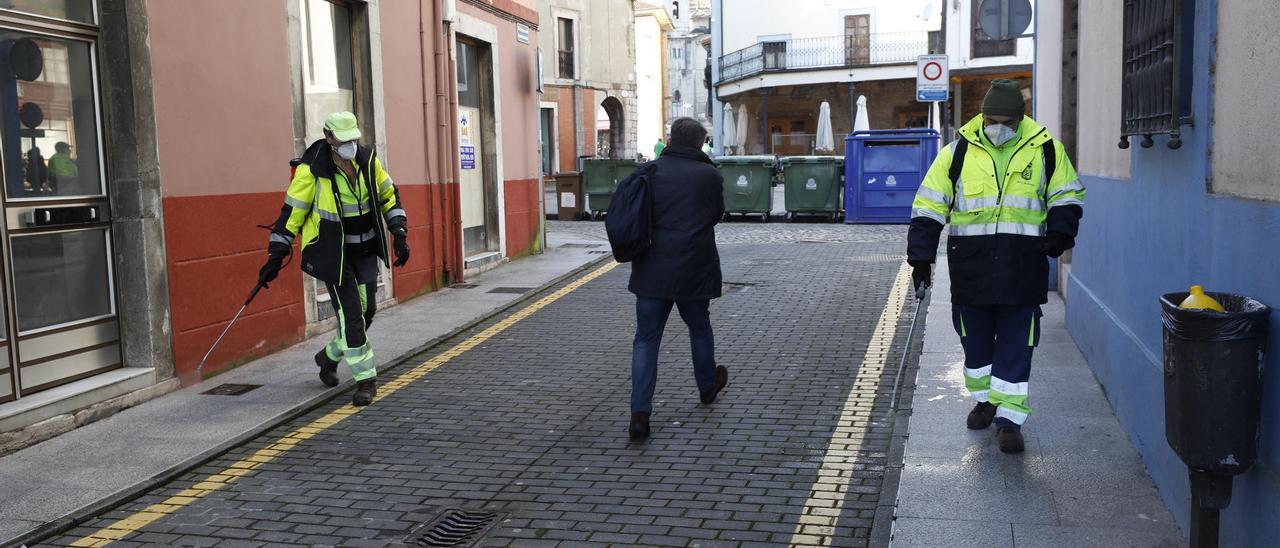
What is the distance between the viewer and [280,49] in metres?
9.05

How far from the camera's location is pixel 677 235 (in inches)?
247

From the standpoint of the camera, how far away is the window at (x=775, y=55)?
145 feet

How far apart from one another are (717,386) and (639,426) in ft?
3.08

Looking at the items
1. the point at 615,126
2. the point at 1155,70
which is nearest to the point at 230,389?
the point at 1155,70

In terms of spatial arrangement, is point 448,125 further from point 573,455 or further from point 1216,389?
point 1216,389

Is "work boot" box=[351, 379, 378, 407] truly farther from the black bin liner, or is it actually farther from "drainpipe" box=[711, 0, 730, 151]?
"drainpipe" box=[711, 0, 730, 151]

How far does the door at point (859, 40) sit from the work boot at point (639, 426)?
38598mm

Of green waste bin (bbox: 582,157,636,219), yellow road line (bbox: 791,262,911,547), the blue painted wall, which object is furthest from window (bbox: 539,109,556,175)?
the blue painted wall

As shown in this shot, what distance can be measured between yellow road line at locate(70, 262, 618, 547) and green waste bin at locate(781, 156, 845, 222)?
12.9 metres

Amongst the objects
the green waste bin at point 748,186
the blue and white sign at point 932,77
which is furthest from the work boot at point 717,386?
the green waste bin at point 748,186

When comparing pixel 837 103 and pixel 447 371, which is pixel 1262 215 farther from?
pixel 837 103

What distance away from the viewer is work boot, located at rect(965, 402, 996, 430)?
603 cm

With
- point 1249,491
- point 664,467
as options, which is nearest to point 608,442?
point 664,467

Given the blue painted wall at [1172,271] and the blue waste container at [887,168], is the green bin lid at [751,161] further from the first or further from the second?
the blue painted wall at [1172,271]
